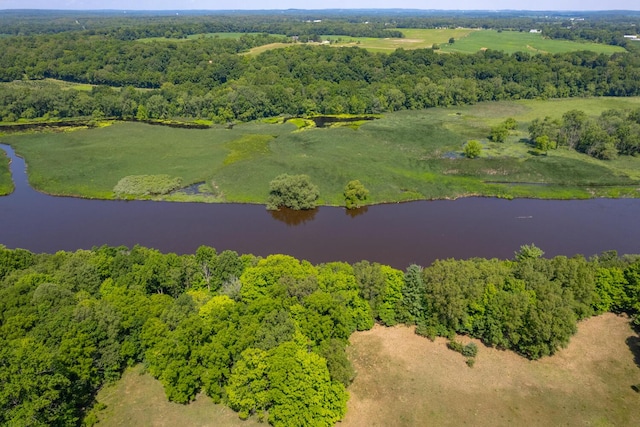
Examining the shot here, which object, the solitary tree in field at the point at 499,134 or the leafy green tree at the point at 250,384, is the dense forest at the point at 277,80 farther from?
the leafy green tree at the point at 250,384

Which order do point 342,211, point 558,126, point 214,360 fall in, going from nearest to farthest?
point 214,360, point 342,211, point 558,126

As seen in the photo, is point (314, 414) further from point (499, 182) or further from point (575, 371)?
point (499, 182)

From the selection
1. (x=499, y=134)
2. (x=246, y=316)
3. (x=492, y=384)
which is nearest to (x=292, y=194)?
(x=246, y=316)

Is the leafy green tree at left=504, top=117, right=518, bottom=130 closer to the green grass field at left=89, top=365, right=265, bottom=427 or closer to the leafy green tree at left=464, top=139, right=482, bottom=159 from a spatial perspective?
the leafy green tree at left=464, top=139, right=482, bottom=159

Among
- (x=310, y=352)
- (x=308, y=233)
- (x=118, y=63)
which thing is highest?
(x=118, y=63)

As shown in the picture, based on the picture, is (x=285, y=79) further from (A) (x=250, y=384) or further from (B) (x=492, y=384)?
(A) (x=250, y=384)

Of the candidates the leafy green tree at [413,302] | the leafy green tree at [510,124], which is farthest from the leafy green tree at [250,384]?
the leafy green tree at [510,124]

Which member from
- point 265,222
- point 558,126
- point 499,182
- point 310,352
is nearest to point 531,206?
point 499,182
